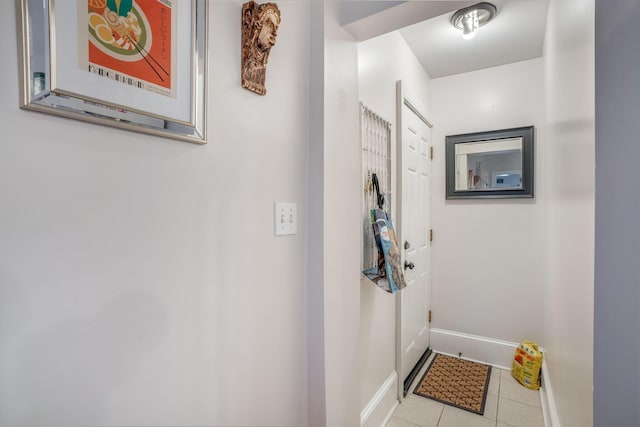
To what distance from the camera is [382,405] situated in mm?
1862

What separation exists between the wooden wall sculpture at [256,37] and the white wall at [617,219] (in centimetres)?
91

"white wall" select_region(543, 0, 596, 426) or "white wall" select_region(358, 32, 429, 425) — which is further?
"white wall" select_region(358, 32, 429, 425)

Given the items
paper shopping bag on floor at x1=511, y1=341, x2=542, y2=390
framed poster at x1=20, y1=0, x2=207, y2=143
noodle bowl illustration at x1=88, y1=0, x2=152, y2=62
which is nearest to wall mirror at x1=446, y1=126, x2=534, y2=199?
paper shopping bag on floor at x1=511, y1=341, x2=542, y2=390

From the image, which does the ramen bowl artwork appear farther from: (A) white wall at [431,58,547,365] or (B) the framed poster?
(A) white wall at [431,58,547,365]

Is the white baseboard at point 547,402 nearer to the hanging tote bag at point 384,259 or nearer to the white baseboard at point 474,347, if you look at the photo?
the white baseboard at point 474,347

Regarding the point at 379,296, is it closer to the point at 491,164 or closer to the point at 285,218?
the point at 285,218

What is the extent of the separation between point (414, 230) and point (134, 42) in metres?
2.16

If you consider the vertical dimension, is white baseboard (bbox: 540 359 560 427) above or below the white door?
below

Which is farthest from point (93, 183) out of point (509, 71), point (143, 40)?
point (509, 71)

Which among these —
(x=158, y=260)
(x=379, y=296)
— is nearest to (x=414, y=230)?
(x=379, y=296)

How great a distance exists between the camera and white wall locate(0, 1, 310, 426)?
0.54m

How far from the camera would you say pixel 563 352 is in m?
1.43

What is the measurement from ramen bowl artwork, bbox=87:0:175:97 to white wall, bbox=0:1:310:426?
120 mm

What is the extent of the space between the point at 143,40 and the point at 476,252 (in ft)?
9.29
